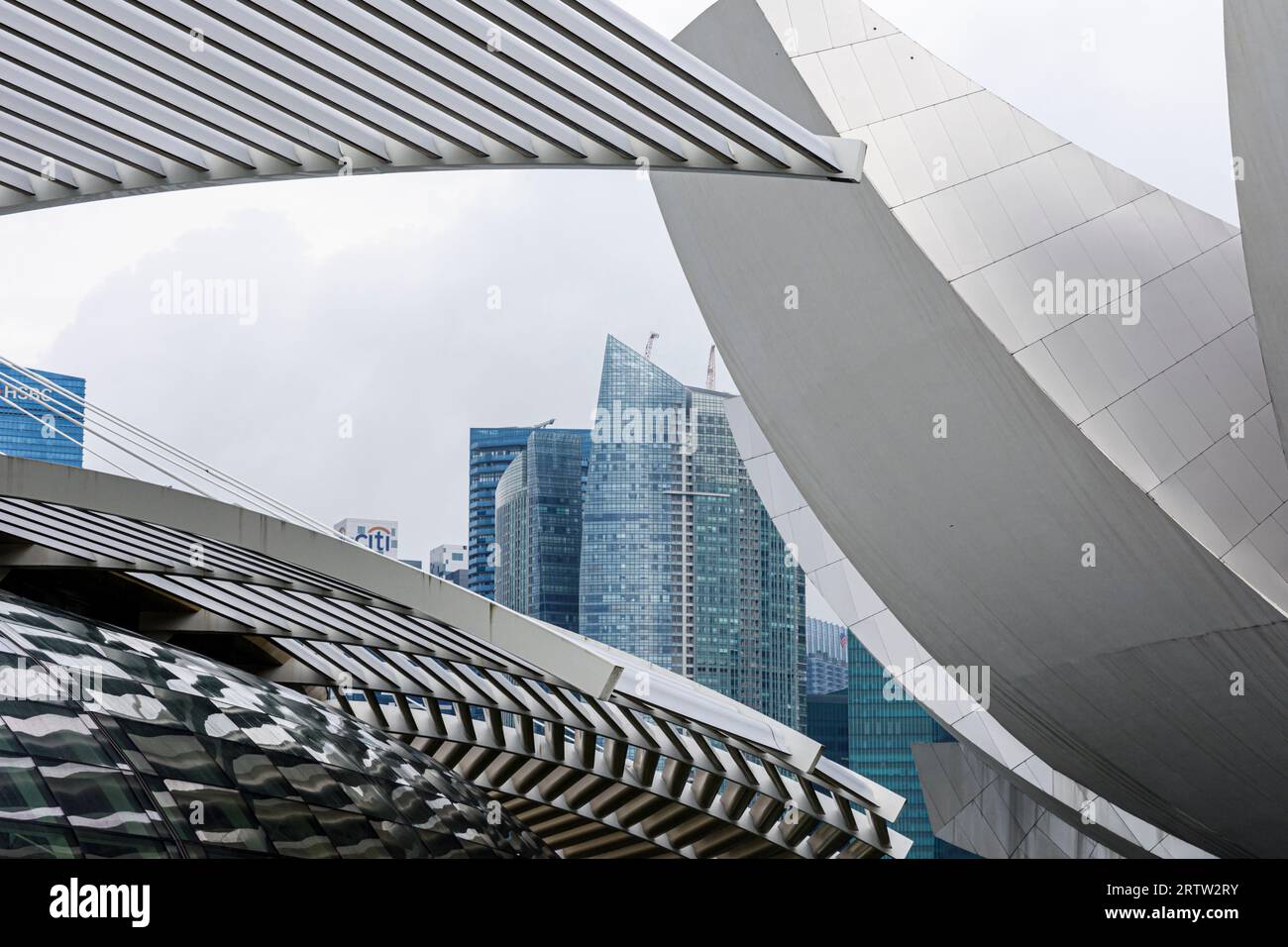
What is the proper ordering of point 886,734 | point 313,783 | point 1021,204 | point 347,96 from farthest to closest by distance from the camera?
point 886,734 < point 1021,204 < point 313,783 < point 347,96

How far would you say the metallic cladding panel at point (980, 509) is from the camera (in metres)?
15.0

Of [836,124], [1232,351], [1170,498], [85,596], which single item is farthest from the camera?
[1232,351]

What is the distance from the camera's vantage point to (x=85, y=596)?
12.3 meters

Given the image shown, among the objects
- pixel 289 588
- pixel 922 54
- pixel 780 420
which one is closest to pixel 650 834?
pixel 780 420

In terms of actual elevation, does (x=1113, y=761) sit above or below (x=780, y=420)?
below

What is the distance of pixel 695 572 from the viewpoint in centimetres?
14738

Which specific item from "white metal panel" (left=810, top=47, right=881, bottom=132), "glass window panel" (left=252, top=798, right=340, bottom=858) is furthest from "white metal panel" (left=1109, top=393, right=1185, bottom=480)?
"glass window panel" (left=252, top=798, right=340, bottom=858)

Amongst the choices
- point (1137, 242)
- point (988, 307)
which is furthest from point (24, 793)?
point (1137, 242)

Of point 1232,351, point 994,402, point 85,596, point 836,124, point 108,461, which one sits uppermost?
point 836,124

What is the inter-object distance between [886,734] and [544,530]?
51822mm

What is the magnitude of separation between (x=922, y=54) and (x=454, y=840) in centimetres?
1248

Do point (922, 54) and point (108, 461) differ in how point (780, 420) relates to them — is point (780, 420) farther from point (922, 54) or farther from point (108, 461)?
point (108, 461)
